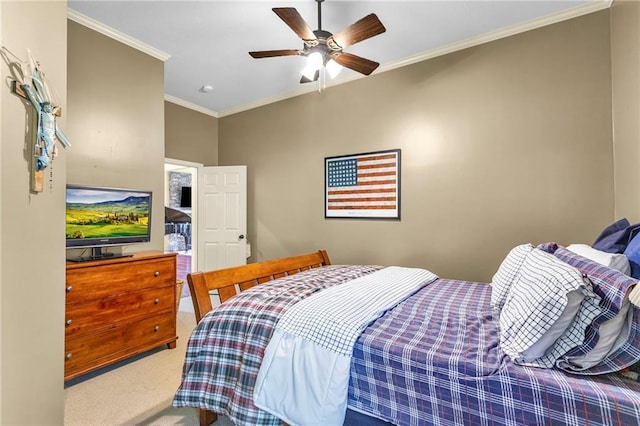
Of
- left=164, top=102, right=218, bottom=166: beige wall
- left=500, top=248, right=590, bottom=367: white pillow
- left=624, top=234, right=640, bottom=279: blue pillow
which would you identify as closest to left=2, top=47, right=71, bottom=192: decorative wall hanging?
left=500, top=248, right=590, bottom=367: white pillow

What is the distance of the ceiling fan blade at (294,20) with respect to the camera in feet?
6.27

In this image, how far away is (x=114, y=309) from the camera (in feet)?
8.02

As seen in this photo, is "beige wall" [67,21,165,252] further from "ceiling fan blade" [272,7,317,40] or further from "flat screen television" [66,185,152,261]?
"ceiling fan blade" [272,7,317,40]

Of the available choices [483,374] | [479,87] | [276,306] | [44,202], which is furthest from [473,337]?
[479,87]

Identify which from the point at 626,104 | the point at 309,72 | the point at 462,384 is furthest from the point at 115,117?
the point at 626,104

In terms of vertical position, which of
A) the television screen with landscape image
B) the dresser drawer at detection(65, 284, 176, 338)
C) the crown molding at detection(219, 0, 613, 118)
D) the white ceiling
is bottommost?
the dresser drawer at detection(65, 284, 176, 338)

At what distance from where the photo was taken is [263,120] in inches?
173

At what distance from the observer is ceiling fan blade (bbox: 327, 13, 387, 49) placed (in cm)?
199

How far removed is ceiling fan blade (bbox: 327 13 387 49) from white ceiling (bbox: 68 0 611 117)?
0.45 metres

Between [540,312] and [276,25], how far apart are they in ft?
9.24

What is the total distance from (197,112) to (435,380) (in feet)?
15.3

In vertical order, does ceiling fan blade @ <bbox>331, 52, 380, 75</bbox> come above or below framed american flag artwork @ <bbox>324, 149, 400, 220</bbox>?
above

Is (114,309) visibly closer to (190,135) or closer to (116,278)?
(116,278)

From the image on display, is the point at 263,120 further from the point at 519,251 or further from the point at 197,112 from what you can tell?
the point at 519,251
